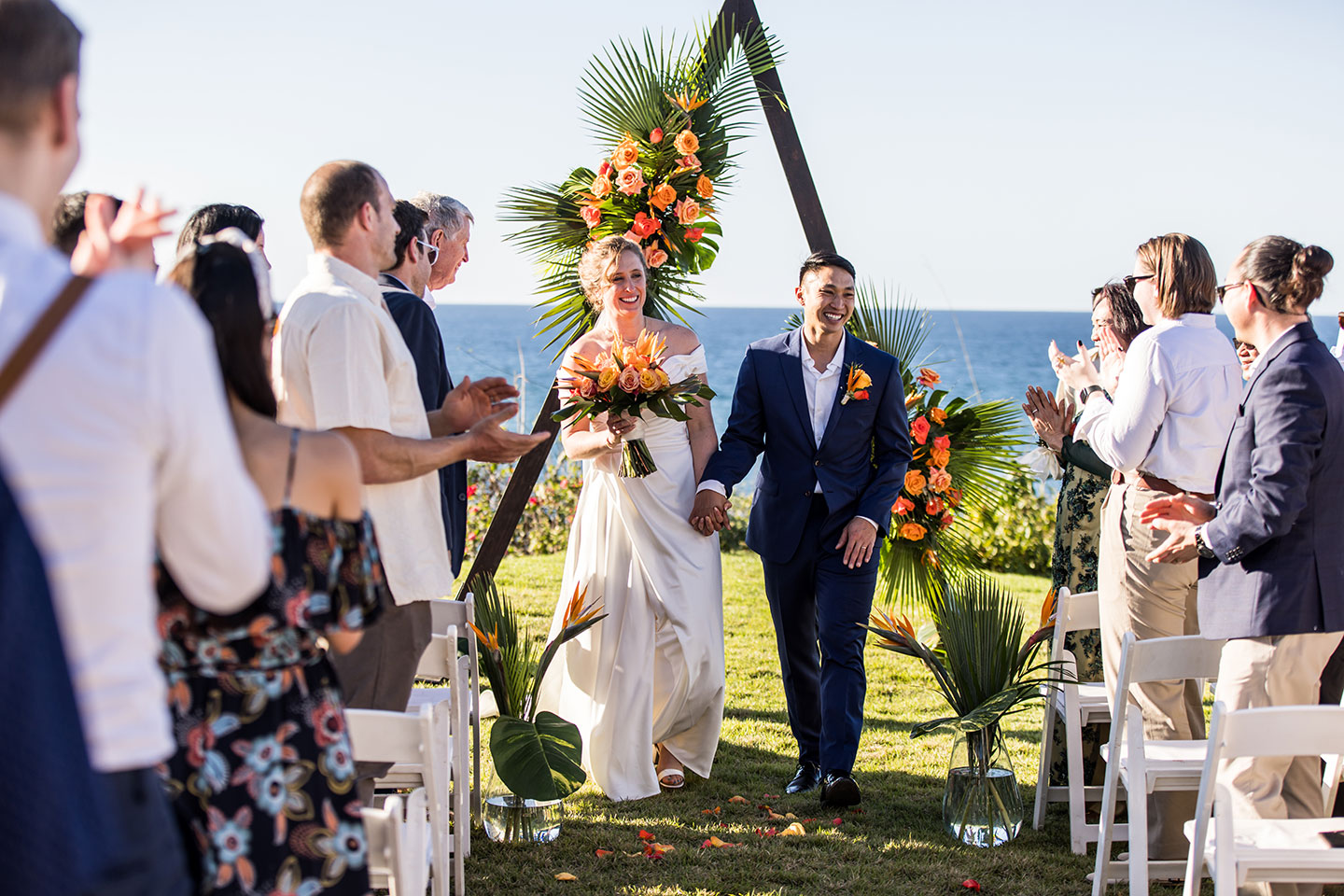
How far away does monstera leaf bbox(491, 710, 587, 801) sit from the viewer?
4.38 metres

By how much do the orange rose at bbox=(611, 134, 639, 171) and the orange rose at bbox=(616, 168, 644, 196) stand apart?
0.14 ft

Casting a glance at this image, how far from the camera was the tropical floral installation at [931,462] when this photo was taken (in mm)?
6051

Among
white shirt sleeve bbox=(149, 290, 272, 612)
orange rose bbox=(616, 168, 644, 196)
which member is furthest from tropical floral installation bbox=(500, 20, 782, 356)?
white shirt sleeve bbox=(149, 290, 272, 612)

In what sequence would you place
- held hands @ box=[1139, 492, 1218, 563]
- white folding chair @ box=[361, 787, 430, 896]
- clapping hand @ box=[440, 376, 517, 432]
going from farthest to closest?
held hands @ box=[1139, 492, 1218, 563]
clapping hand @ box=[440, 376, 517, 432]
white folding chair @ box=[361, 787, 430, 896]

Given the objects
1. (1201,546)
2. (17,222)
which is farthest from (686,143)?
(17,222)

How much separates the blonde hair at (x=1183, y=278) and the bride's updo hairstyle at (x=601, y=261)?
233 centimetres

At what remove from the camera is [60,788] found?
4.83ft

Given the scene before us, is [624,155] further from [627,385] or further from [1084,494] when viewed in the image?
[1084,494]

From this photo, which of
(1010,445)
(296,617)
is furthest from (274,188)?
(296,617)

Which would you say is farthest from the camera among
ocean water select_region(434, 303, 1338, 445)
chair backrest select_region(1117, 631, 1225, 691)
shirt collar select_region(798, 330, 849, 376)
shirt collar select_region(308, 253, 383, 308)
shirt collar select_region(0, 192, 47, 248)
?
ocean water select_region(434, 303, 1338, 445)

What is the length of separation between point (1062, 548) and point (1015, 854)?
4.59 feet

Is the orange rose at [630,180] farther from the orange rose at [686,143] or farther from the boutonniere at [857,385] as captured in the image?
the boutonniere at [857,385]

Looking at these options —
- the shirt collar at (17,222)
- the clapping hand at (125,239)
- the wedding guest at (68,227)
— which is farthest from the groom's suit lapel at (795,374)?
the shirt collar at (17,222)

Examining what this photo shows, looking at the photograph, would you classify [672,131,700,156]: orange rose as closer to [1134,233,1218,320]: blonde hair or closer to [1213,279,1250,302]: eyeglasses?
[1134,233,1218,320]: blonde hair
